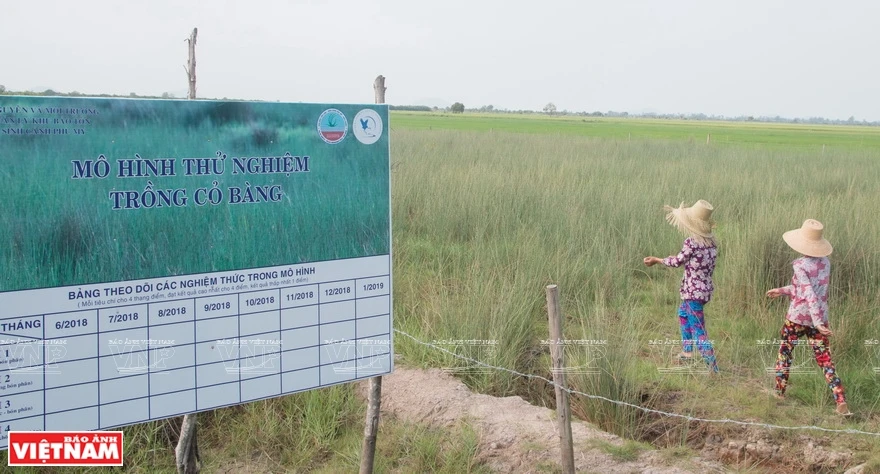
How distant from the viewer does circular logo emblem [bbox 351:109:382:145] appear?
3143mm

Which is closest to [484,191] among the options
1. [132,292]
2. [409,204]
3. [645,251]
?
[409,204]

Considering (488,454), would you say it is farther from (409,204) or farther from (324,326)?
(409,204)

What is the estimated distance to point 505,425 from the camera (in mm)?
4160

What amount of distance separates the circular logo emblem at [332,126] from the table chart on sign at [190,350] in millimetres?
548

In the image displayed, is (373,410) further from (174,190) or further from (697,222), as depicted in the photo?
(697,222)

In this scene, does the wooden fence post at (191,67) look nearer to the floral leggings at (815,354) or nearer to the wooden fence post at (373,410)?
the wooden fence post at (373,410)

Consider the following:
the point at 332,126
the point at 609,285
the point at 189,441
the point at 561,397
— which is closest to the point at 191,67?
the point at 332,126

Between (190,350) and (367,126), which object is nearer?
(190,350)

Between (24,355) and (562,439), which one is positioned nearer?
(24,355)

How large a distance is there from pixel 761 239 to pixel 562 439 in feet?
12.9

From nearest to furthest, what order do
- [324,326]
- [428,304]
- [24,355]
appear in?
1. [24,355]
2. [324,326]
3. [428,304]

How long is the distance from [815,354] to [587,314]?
63.1 inches

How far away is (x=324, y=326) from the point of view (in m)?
3.12

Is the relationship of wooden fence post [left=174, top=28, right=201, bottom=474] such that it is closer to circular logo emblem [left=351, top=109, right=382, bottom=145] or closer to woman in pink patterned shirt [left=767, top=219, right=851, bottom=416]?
circular logo emblem [left=351, top=109, right=382, bottom=145]
